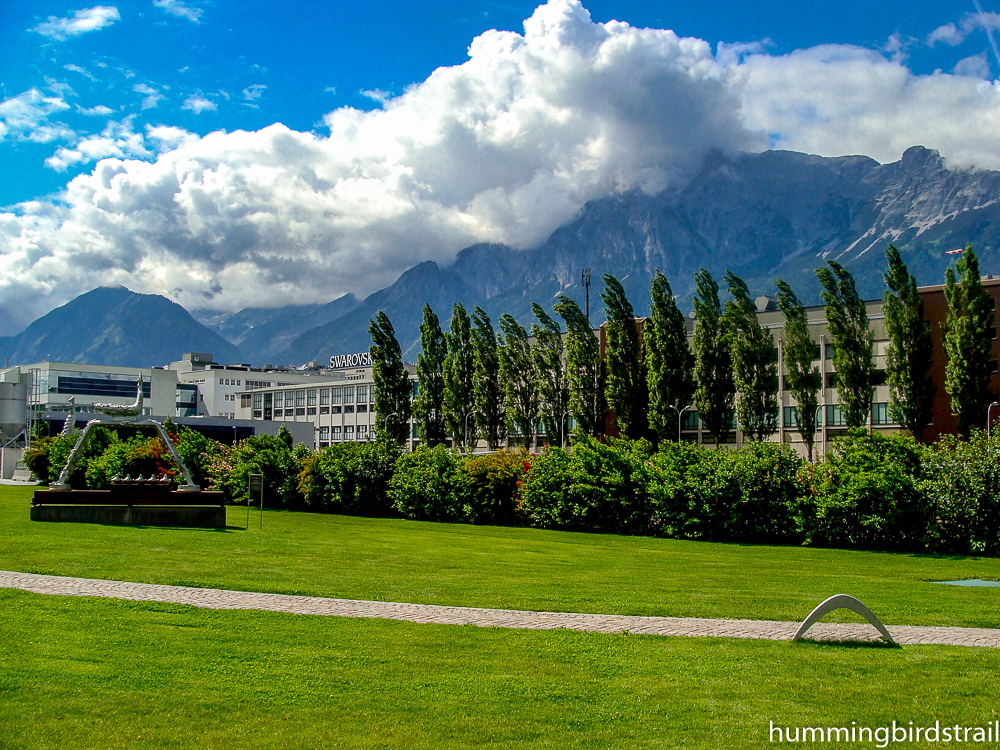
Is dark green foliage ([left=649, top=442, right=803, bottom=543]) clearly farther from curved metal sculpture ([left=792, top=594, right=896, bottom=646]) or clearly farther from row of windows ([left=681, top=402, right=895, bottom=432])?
row of windows ([left=681, top=402, right=895, bottom=432])

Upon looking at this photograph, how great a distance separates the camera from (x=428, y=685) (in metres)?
8.73

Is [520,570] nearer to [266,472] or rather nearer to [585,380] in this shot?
[266,472]

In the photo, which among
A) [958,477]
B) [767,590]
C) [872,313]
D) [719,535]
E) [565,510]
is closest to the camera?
[767,590]

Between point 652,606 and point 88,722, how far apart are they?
865 cm

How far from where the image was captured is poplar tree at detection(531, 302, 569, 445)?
69875 mm

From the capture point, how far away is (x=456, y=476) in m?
40.7

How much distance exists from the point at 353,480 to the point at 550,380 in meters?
28.0

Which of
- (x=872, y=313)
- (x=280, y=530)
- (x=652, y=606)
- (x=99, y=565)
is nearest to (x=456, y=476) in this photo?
(x=280, y=530)

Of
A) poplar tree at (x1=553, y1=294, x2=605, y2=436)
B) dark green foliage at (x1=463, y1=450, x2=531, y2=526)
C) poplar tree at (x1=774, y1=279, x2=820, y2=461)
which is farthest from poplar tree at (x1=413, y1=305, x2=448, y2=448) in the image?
dark green foliage at (x1=463, y1=450, x2=531, y2=526)

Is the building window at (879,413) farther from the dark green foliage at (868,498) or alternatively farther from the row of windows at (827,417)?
the dark green foliage at (868,498)

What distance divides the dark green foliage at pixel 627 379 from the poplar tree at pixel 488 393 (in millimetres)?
12528

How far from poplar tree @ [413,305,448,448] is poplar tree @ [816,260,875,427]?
32613 mm

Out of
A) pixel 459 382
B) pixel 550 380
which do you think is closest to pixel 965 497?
pixel 550 380

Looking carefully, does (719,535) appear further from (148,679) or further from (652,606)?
(148,679)
